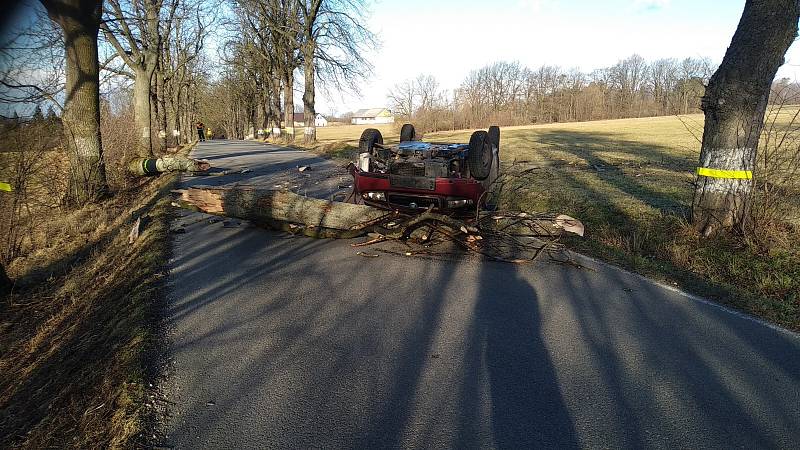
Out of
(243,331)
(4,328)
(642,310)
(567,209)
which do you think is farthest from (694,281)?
(4,328)

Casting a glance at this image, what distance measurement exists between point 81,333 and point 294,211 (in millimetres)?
3112

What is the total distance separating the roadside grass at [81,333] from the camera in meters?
2.91

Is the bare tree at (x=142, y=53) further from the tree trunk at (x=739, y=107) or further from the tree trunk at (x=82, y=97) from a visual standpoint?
the tree trunk at (x=739, y=107)

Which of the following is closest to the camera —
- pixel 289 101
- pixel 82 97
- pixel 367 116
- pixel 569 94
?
pixel 82 97

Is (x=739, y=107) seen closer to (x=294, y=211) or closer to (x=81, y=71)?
(x=294, y=211)

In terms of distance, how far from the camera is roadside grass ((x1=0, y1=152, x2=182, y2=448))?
2.91 meters

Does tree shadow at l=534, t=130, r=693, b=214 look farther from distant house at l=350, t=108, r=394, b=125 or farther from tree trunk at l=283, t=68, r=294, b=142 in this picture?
distant house at l=350, t=108, r=394, b=125

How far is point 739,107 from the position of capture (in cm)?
618

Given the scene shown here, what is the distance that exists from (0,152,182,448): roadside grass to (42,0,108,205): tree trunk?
158 cm

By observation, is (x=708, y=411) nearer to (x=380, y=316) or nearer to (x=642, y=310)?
(x=642, y=310)

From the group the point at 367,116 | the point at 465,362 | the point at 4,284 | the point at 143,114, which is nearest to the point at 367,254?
the point at 465,362

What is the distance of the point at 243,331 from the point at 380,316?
3.94 feet

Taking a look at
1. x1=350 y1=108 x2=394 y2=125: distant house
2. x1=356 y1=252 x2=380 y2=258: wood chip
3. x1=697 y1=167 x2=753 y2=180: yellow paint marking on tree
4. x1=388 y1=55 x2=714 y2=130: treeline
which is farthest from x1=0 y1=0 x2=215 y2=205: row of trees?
x1=350 y1=108 x2=394 y2=125: distant house

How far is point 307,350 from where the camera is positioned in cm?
369
